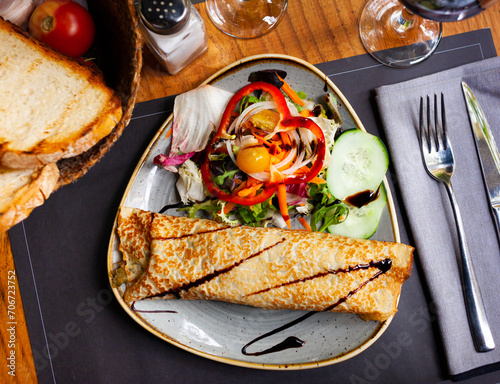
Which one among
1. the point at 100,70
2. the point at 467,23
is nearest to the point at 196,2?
the point at 100,70

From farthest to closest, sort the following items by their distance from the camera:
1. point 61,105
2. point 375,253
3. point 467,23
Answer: point 467,23 → point 375,253 → point 61,105

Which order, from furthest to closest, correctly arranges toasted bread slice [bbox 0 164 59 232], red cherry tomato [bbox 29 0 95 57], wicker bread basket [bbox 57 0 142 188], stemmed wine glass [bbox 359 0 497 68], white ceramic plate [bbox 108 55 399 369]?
1. stemmed wine glass [bbox 359 0 497 68]
2. white ceramic plate [bbox 108 55 399 369]
3. red cherry tomato [bbox 29 0 95 57]
4. wicker bread basket [bbox 57 0 142 188]
5. toasted bread slice [bbox 0 164 59 232]

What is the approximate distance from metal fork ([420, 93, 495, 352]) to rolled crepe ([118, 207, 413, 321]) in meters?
0.42

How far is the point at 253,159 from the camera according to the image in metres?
1.86

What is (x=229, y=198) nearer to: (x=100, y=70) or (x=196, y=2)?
(x=100, y=70)

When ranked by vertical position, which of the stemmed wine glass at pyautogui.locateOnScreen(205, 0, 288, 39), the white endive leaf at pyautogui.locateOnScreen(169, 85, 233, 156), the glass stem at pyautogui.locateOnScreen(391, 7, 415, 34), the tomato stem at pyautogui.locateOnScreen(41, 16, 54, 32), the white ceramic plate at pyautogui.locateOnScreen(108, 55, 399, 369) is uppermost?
the tomato stem at pyautogui.locateOnScreen(41, 16, 54, 32)

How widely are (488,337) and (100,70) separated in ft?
8.59

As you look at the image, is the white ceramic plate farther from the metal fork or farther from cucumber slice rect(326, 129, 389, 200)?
the metal fork

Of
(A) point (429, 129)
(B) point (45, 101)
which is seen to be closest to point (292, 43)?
(A) point (429, 129)

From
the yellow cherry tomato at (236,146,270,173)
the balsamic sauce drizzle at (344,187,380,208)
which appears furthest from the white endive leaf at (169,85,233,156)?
the balsamic sauce drizzle at (344,187,380,208)

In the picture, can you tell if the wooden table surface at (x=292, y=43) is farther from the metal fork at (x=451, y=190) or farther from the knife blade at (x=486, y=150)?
the metal fork at (x=451, y=190)

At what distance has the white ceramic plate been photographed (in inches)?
78.9

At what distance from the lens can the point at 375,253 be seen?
1.89 meters

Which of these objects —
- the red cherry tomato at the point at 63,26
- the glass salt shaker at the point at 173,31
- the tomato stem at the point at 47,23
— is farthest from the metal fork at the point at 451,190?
the tomato stem at the point at 47,23
